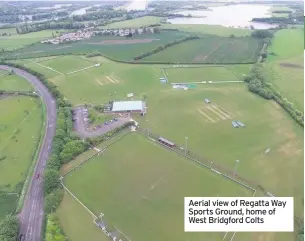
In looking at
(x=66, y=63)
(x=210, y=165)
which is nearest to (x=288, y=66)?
(x=210, y=165)

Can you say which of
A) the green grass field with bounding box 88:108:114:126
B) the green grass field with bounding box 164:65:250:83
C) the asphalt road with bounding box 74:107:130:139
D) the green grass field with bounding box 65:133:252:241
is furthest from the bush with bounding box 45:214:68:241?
the green grass field with bounding box 164:65:250:83

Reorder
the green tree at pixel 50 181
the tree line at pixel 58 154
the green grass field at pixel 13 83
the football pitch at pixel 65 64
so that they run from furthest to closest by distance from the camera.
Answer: the football pitch at pixel 65 64 < the green grass field at pixel 13 83 < the green tree at pixel 50 181 < the tree line at pixel 58 154

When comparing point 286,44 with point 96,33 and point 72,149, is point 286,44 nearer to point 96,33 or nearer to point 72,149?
point 96,33

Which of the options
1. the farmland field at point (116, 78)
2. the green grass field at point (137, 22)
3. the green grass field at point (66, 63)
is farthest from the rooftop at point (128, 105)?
the green grass field at point (137, 22)

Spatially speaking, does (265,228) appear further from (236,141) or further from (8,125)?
(8,125)

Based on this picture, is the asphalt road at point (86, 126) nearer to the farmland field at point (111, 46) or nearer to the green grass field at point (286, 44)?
the farmland field at point (111, 46)

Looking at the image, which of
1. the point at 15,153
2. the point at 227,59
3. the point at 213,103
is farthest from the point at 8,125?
the point at 227,59
